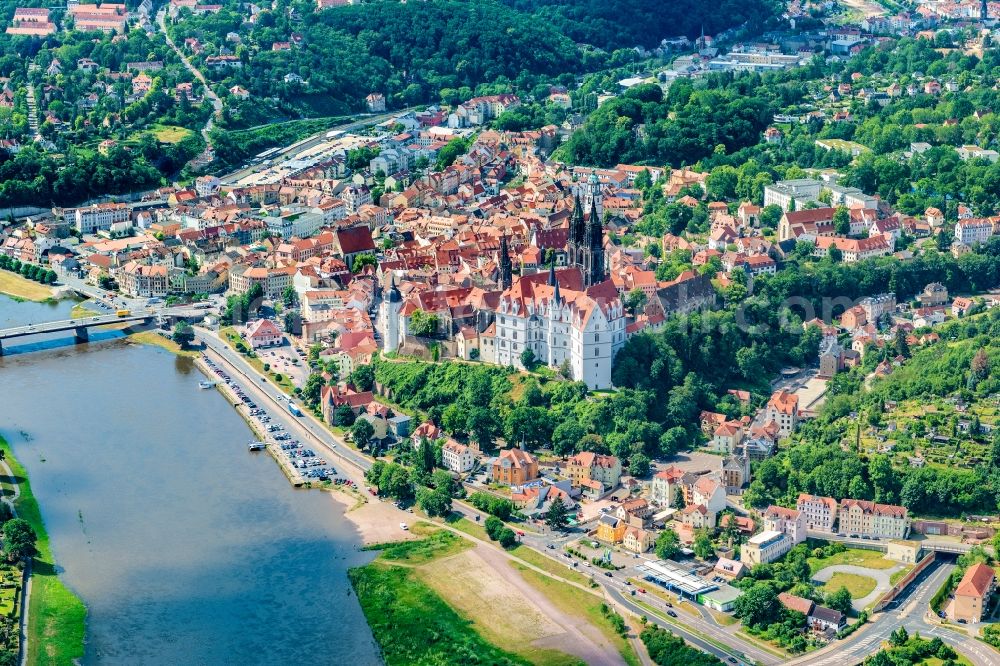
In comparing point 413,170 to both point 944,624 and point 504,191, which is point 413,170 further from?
point 944,624

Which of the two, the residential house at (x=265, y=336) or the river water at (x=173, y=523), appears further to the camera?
the residential house at (x=265, y=336)

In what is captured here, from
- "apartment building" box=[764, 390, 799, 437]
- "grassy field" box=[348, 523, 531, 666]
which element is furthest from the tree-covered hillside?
"grassy field" box=[348, 523, 531, 666]

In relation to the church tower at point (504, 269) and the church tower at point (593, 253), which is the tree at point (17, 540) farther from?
the church tower at point (593, 253)

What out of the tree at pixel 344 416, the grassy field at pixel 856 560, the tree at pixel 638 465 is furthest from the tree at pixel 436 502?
the grassy field at pixel 856 560

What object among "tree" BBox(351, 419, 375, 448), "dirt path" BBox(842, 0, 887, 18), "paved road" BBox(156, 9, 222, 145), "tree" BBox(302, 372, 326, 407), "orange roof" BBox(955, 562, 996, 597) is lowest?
"orange roof" BBox(955, 562, 996, 597)

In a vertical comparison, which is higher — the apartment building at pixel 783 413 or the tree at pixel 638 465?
the apartment building at pixel 783 413

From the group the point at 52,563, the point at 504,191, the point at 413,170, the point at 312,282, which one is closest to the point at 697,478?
the point at 52,563

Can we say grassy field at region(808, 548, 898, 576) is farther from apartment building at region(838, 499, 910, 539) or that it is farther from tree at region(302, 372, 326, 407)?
tree at region(302, 372, 326, 407)
